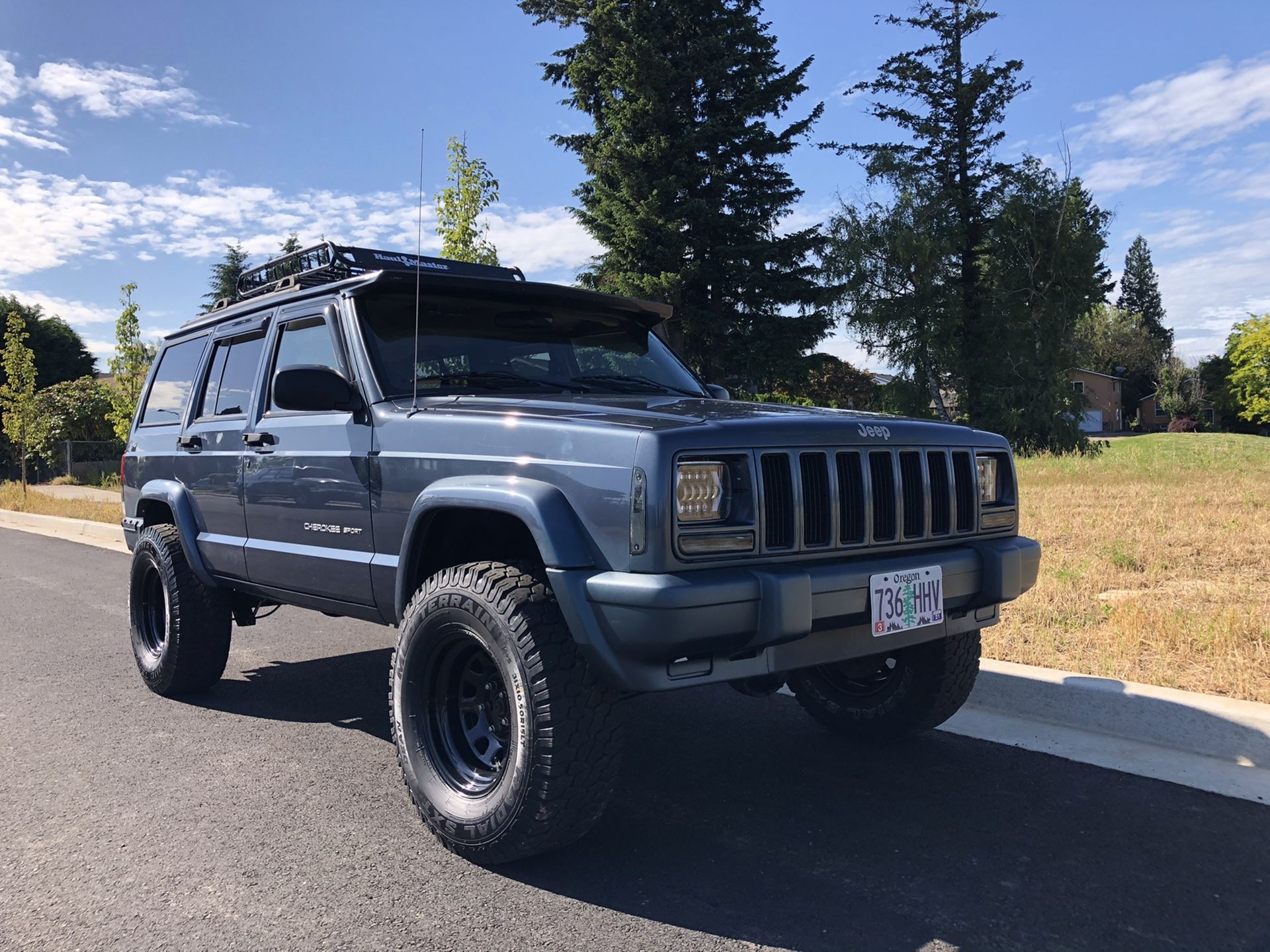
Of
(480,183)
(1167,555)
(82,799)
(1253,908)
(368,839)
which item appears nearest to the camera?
(1253,908)

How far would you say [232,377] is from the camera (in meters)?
4.77

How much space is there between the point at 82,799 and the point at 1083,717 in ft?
13.6

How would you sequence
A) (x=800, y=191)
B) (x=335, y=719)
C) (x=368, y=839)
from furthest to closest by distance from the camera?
(x=800, y=191) < (x=335, y=719) < (x=368, y=839)

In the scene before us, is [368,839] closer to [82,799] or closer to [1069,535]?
[82,799]

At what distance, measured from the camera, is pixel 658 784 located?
364 cm

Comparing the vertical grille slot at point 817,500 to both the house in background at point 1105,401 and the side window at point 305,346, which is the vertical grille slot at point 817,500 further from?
the house in background at point 1105,401

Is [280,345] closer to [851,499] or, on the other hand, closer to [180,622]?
[180,622]

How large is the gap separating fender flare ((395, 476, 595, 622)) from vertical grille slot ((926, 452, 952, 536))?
1376 millimetres

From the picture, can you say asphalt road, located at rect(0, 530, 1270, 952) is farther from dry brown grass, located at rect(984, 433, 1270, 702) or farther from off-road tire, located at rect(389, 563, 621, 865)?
dry brown grass, located at rect(984, 433, 1270, 702)

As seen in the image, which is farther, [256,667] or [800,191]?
[800,191]

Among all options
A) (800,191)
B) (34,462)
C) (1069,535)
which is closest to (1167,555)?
(1069,535)

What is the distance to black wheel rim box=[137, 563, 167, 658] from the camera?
17.1ft

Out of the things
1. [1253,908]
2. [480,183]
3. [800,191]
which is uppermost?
[800,191]

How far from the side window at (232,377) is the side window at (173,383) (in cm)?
22
